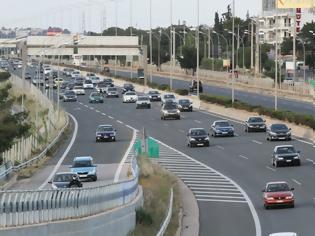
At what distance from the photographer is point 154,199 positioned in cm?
3984

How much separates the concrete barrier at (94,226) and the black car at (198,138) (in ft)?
111

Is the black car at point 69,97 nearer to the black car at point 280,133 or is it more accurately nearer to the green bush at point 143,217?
the black car at point 280,133

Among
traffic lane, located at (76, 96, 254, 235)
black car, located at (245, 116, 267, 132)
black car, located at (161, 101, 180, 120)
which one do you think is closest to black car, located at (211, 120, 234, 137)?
black car, located at (245, 116, 267, 132)

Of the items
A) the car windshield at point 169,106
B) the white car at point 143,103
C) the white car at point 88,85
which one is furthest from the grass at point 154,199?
the white car at point 88,85

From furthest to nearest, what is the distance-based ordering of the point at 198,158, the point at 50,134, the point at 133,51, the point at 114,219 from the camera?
the point at 133,51
the point at 50,134
the point at 198,158
the point at 114,219

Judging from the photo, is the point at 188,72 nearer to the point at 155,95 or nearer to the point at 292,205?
the point at 155,95

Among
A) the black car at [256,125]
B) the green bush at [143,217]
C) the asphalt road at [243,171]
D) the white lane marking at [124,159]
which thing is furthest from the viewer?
the black car at [256,125]

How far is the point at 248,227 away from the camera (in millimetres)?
37469

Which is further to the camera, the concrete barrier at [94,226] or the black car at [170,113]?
the black car at [170,113]

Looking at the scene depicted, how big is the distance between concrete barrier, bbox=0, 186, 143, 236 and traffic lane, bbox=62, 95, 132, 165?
95.2 feet

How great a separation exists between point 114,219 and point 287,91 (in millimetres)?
100804

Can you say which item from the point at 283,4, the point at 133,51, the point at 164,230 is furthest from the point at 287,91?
the point at 164,230

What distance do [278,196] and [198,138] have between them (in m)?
26.9

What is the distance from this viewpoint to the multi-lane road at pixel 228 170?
38.6 metres
